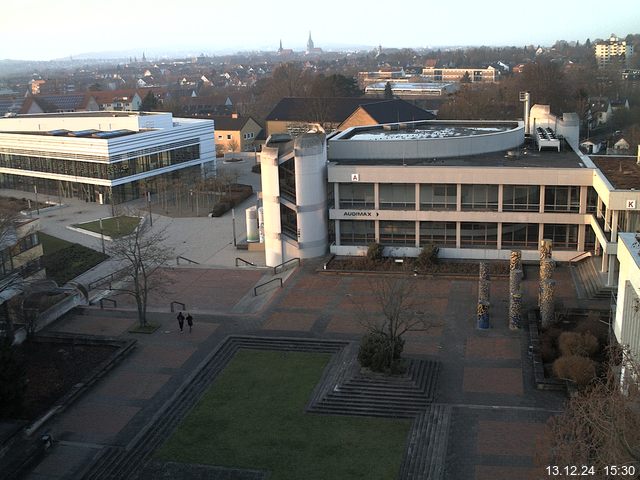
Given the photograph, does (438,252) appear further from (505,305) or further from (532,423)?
(532,423)

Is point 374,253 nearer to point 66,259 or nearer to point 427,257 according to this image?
point 427,257

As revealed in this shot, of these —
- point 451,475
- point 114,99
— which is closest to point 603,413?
point 451,475

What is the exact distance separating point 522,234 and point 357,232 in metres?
9.85

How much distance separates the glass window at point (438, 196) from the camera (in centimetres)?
4244

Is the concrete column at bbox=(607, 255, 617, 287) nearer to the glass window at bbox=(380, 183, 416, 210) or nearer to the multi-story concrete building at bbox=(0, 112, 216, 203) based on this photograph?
the glass window at bbox=(380, 183, 416, 210)

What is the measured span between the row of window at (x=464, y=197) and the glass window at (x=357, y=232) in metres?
1.04

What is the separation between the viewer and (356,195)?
43969mm

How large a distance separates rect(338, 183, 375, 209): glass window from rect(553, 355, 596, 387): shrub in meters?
19.1

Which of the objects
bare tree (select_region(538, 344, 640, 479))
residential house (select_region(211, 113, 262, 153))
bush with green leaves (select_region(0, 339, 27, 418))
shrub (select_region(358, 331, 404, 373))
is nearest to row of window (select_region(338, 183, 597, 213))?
shrub (select_region(358, 331, 404, 373))

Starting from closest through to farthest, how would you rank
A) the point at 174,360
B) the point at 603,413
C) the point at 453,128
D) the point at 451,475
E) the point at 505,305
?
1. the point at 603,413
2. the point at 451,475
3. the point at 174,360
4. the point at 505,305
5. the point at 453,128

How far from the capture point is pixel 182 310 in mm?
37000

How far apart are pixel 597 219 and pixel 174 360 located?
2361 centimetres

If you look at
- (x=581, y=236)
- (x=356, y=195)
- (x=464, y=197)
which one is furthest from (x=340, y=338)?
(x=581, y=236)

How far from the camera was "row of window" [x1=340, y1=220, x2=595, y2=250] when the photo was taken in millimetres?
41844
